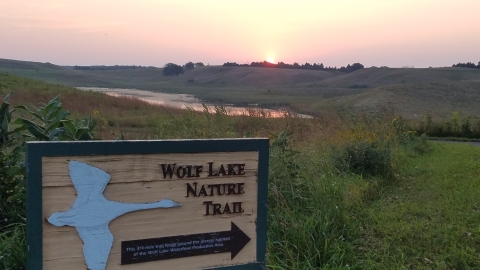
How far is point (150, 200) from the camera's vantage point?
2.39 metres

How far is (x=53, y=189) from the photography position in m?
2.19

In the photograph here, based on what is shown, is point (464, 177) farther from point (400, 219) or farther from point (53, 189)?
point (53, 189)

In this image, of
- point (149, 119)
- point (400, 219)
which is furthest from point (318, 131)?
point (149, 119)

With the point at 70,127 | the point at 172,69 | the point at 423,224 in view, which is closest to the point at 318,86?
the point at 172,69

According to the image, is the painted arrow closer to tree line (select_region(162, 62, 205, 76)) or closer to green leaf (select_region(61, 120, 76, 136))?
→ green leaf (select_region(61, 120, 76, 136))

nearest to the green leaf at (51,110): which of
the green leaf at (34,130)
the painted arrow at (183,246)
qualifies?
the green leaf at (34,130)

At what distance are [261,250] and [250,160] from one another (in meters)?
0.52

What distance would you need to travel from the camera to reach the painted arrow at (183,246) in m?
2.36

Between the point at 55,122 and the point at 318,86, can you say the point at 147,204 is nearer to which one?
the point at 55,122

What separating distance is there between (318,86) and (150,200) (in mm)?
92347

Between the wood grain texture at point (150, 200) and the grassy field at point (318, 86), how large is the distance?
33.9ft

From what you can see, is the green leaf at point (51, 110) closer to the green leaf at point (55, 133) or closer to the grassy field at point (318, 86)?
the green leaf at point (55, 133)

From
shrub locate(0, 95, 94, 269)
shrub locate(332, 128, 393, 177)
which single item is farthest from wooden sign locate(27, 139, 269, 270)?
shrub locate(332, 128, 393, 177)

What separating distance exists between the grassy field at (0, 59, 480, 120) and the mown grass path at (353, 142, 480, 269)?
559cm
